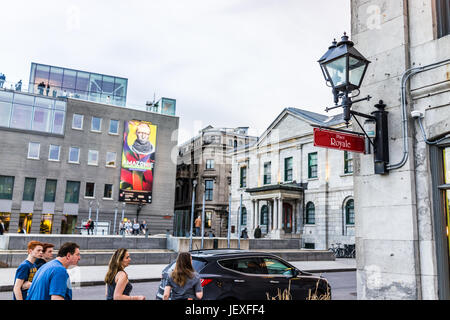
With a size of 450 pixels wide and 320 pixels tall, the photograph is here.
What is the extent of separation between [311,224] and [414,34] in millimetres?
31028

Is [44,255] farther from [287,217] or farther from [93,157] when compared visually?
[93,157]

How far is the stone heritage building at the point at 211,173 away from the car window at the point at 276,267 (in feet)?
157

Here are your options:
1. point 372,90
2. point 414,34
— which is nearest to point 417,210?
point 372,90

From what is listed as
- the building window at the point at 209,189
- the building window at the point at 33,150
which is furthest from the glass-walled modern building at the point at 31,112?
the building window at the point at 209,189

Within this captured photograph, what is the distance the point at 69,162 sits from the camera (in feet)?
145

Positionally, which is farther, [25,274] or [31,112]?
[31,112]

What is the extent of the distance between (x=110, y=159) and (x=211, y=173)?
18778 millimetres

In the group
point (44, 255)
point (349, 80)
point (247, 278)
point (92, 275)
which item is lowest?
point (92, 275)

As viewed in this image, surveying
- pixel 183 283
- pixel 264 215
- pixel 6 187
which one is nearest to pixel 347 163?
pixel 264 215

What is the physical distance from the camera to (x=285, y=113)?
1633 inches

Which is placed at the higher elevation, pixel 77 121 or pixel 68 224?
pixel 77 121

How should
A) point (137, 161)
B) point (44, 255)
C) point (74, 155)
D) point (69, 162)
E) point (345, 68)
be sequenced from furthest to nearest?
point (137, 161)
point (74, 155)
point (69, 162)
point (345, 68)
point (44, 255)

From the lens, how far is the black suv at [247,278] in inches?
319
